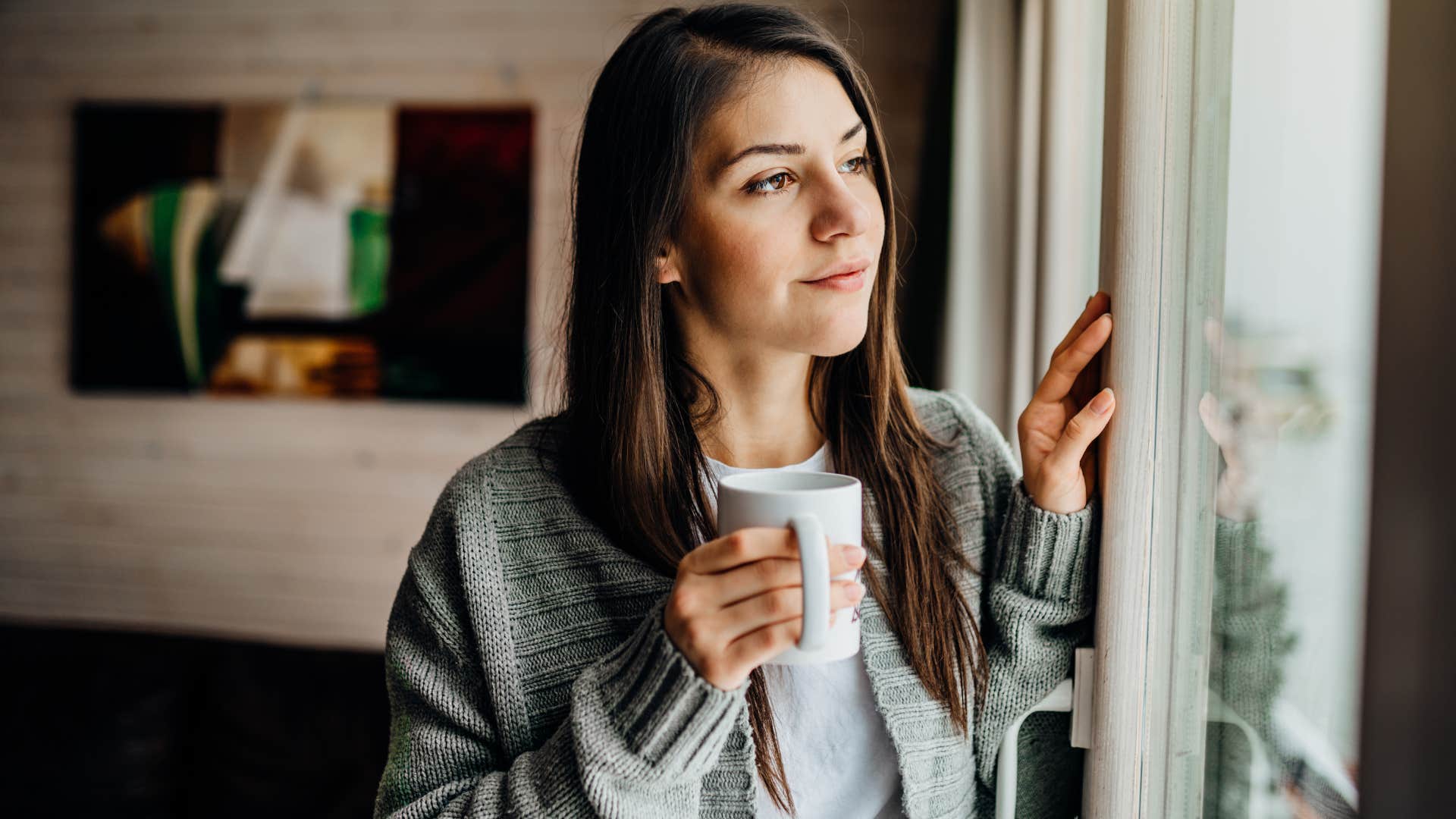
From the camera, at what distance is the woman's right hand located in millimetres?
698

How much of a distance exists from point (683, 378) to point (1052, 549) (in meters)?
0.43

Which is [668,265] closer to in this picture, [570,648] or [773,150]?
[773,150]

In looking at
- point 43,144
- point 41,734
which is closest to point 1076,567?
point 41,734

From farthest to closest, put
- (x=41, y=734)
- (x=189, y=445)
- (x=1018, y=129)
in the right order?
(x=189, y=445)
(x=41, y=734)
(x=1018, y=129)

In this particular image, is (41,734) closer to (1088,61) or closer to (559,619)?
(559,619)

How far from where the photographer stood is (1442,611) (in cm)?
39

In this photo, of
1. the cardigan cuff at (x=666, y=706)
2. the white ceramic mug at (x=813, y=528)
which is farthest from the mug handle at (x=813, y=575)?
the cardigan cuff at (x=666, y=706)

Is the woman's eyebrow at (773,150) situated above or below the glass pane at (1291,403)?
above

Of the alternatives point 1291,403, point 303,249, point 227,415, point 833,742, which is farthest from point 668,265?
point 227,415

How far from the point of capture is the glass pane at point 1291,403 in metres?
0.48

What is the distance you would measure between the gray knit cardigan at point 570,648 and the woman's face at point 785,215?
0.23 metres

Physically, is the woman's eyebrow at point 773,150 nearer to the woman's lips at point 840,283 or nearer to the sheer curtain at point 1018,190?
the woman's lips at point 840,283

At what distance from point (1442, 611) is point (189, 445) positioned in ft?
11.5

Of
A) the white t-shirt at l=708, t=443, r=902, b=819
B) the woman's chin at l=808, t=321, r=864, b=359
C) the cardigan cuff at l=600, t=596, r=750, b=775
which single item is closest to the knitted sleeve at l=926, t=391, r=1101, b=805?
the white t-shirt at l=708, t=443, r=902, b=819
